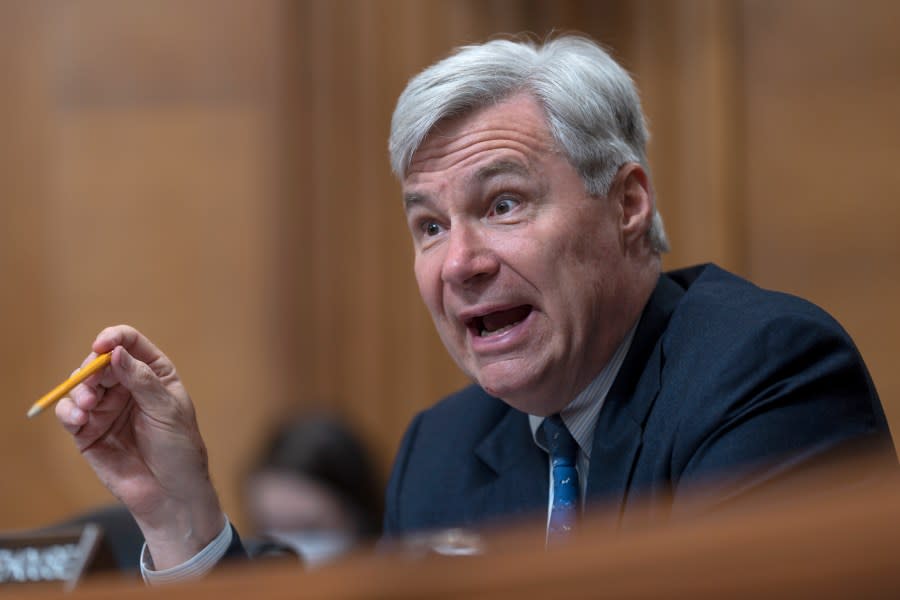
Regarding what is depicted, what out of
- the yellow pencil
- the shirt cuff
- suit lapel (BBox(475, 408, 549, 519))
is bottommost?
suit lapel (BBox(475, 408, 549, 519))

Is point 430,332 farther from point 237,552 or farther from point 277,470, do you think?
point 237,552

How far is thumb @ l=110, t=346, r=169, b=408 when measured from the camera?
1.72 meters

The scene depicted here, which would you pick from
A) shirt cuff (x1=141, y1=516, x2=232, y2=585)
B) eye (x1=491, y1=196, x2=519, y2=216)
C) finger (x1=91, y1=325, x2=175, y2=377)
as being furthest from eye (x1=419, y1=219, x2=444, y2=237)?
shirt cuff (x1=141, y1=516, x2=232, y2=585)

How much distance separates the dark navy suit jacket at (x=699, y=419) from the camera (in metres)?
1.53

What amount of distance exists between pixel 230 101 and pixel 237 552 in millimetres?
2418

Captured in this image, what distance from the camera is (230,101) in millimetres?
3932

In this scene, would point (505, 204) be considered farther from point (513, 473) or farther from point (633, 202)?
point (513, 473)

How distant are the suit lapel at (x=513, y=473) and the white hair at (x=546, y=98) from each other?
0.46m

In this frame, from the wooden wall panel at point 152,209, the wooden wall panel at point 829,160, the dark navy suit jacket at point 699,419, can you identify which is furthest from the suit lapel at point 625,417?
the wooden wall panel at point 152,209

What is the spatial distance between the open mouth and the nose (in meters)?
0.08

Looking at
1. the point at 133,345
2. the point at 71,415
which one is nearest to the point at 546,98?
the point at 133,345

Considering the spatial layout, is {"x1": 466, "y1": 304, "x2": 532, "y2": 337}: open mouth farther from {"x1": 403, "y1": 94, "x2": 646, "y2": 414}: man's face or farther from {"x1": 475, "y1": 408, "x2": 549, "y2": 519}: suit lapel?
{"x1": 475, "y1": 408, "x2": 549, "y2": 519}: suit lapel

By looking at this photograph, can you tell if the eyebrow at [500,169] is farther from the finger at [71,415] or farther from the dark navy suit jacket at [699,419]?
the finger at [71,415]

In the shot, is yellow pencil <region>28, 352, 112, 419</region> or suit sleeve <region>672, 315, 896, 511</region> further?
yellow pencil <region>28, 352, 112, 419</region>
